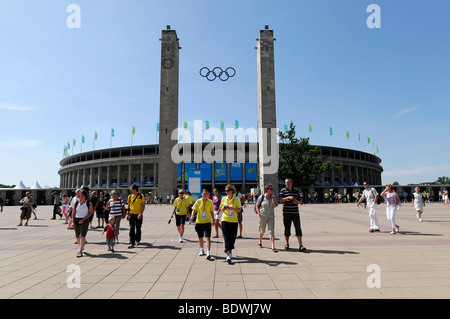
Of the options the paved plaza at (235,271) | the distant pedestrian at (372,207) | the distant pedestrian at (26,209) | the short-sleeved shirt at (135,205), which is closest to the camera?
the paved plaza at (235,271)

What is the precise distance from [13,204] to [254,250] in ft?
185

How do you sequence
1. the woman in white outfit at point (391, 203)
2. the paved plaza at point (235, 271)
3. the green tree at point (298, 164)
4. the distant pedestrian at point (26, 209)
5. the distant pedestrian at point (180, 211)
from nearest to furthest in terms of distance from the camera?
the paved plaza at point (235, 271)
the distant pedestrian at point (180, 211)
the woman in white outfit at point (391, 203)
the distant pedestrian at point (26, 209)
the green tree at point (298, 164)

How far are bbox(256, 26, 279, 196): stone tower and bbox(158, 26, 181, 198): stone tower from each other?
15.5 metres

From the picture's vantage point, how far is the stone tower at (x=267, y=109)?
147 ft

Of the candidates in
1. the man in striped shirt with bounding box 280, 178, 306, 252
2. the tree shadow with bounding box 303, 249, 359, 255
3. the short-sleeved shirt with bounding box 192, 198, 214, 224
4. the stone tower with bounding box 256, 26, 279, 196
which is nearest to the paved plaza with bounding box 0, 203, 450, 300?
the tree shadow with bounding box 303, 249, 359, 255

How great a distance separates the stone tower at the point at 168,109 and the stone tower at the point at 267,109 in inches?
610

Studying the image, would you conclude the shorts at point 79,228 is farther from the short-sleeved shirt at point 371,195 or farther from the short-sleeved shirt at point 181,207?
the short-sleeved shirt at point 371,195

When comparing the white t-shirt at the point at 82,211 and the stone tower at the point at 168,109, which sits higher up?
the stone tower at the point at 168,109

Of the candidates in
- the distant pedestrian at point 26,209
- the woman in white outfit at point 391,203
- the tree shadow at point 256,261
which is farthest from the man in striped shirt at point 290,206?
the distant pedestrian at point 26,209

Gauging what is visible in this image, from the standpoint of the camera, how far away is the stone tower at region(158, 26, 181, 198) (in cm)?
4422


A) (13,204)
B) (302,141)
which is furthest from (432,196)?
(13,204)

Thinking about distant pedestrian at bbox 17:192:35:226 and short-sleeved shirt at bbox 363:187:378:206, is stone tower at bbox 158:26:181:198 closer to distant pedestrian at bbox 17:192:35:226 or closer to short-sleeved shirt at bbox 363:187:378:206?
distant pedestrian at bbox 17:192:35:226

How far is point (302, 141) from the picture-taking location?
46094 mm
